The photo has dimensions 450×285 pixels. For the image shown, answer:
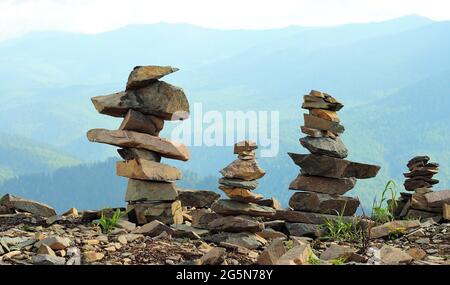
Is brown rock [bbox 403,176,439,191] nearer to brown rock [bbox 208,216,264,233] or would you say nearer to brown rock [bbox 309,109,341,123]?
brown rock [bbox 309,109,341,123]

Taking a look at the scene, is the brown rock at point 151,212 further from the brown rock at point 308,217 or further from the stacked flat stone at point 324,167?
the stacked flat stone at point 324,167

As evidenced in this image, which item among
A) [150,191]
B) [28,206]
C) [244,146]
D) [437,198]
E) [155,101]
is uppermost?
[155,101]

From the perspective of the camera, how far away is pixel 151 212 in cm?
1631

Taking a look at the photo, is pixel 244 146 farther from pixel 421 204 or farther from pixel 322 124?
pixel 421 204

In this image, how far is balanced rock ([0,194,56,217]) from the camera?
17.6m

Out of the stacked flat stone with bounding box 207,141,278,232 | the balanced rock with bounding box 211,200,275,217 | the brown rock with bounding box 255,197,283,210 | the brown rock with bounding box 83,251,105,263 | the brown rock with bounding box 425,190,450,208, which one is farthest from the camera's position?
the brown rock with bounding box 255,197,283,210

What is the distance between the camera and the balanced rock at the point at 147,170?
1608 centimetres

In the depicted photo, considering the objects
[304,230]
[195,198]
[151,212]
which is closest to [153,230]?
[151,212]

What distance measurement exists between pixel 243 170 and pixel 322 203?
2785mm

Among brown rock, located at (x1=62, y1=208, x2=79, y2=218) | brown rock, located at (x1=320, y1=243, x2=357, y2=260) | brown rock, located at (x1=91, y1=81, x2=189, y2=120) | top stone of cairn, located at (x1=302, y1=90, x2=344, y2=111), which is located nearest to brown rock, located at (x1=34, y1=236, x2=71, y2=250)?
brown rock, located at (x1=320, y1=243, x2=357, y2=260)

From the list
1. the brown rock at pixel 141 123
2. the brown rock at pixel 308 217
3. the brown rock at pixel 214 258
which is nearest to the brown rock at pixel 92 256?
the brown rock at pixel 214 258

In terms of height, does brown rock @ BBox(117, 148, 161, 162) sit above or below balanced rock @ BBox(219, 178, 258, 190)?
above

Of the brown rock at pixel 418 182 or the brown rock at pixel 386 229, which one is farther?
the brown rock at pixel 418 182
